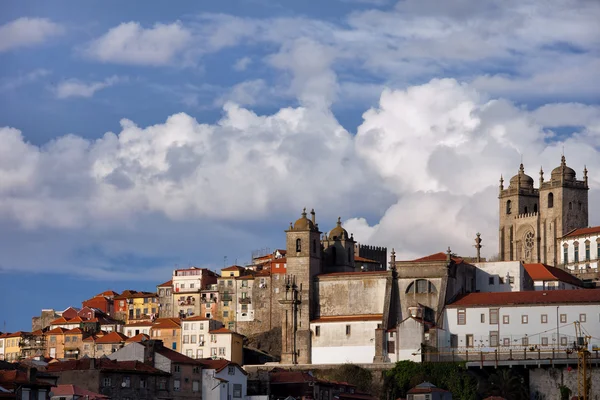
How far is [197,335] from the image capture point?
143375 mm

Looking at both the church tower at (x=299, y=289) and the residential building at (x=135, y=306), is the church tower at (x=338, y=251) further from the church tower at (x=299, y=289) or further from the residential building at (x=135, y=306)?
the residential building at (x=135, y=306)

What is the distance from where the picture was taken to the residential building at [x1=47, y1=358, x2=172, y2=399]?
10606 cm

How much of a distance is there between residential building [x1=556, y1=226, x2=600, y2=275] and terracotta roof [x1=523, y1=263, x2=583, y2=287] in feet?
45.4

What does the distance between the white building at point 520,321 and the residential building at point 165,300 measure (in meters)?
39.8

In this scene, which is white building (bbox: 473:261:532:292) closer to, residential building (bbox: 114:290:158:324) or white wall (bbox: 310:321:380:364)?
white wall (bbox: 310:321:380:364)

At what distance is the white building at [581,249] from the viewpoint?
159 metres

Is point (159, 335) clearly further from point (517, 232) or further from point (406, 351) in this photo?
point (517, 232)

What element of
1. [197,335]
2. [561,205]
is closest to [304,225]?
[197,335]

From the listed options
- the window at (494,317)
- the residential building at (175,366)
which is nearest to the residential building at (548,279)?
the window at (494,317)

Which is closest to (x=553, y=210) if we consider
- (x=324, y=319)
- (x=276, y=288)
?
(x=276, y=288)

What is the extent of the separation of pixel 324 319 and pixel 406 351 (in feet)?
29.1

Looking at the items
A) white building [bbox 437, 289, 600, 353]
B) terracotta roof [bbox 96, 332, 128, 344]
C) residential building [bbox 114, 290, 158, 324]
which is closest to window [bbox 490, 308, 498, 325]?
white building [bbox 437, 289, 600, 353]

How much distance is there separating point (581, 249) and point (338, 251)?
33.7m

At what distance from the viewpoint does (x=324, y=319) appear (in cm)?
12825
